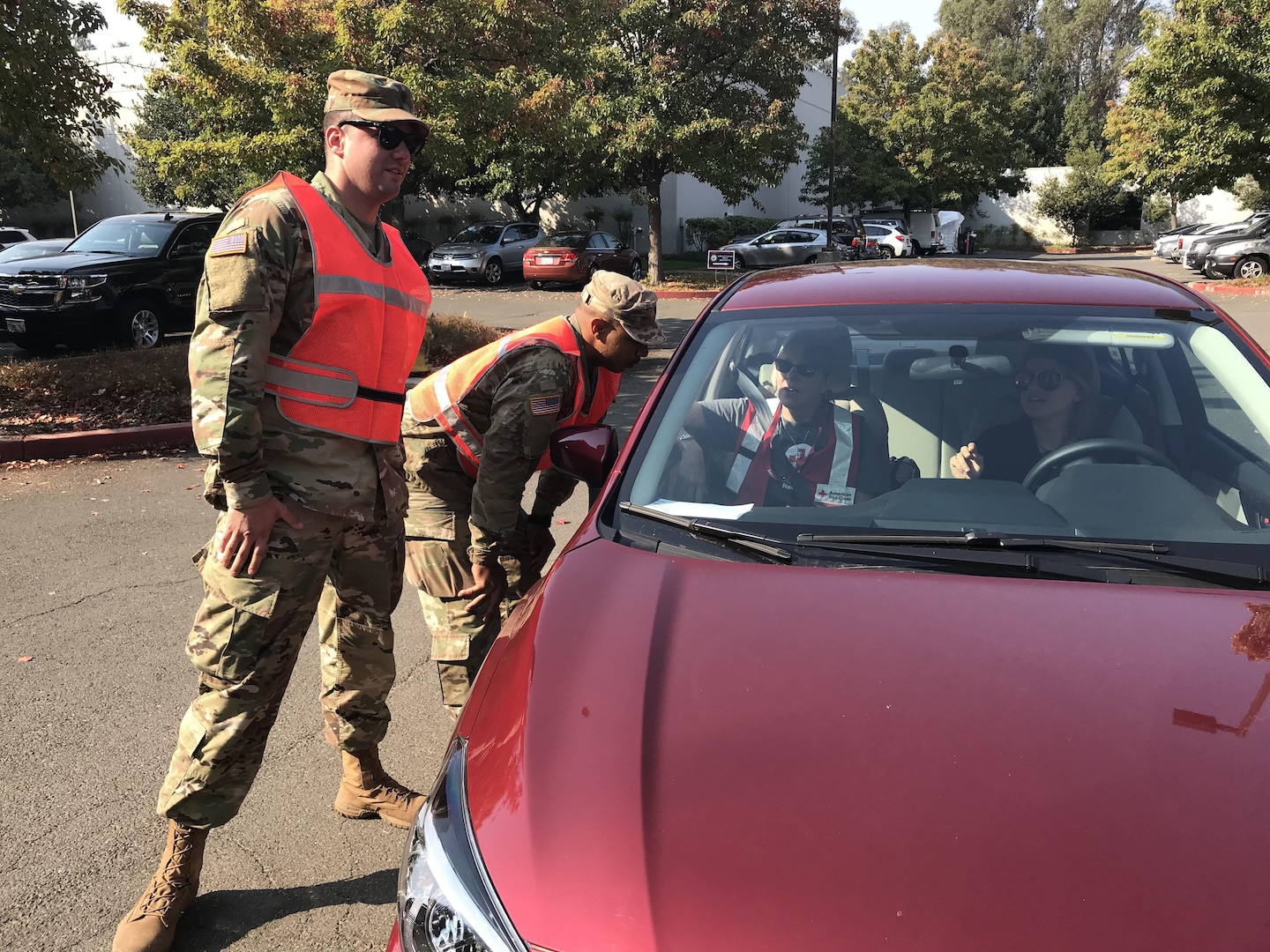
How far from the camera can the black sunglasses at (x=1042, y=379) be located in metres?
2.74

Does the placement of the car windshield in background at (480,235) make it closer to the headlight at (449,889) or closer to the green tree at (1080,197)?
the headlight at (449,889)

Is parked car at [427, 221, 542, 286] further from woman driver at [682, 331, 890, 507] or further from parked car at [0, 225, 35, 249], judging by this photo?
woman driver at [682, 331, 890, 507]

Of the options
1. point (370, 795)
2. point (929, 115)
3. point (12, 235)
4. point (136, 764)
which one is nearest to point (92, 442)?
point (136, 764)

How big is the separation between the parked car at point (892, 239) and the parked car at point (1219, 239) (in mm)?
8824

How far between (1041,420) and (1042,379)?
143 millimetres

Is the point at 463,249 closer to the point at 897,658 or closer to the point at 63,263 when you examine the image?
the point at 63,263

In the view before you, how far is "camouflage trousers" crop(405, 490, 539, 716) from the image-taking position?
139 inches

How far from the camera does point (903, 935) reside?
1315 mm

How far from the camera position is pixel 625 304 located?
3.19m

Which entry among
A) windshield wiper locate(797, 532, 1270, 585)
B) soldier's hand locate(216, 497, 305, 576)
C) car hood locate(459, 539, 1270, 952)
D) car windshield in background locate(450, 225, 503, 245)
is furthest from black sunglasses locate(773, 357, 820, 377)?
car windshield in background locate(450, 225, 503, 245)

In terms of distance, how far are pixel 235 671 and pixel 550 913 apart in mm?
1423

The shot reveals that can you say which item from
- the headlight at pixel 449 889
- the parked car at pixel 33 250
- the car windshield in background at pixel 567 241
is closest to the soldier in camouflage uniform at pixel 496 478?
the headlight at pixel 449 889

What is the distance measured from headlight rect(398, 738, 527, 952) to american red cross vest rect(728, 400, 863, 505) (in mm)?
1080

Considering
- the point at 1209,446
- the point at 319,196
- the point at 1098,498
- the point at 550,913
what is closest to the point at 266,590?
the point at 319,196
